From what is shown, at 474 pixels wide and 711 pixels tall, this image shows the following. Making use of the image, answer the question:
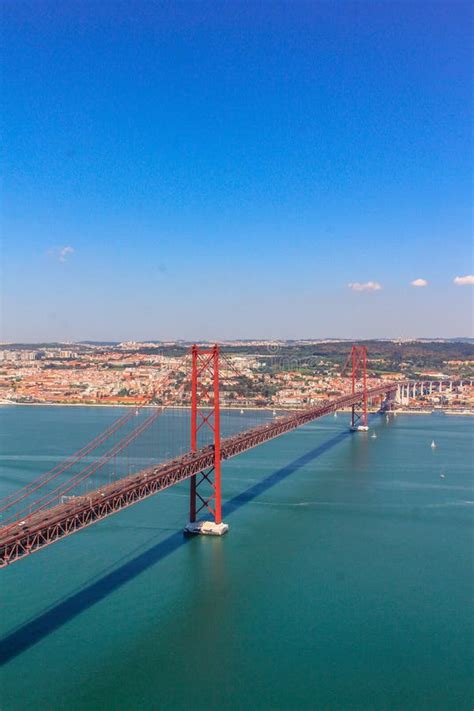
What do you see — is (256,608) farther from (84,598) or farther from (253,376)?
(253,376)

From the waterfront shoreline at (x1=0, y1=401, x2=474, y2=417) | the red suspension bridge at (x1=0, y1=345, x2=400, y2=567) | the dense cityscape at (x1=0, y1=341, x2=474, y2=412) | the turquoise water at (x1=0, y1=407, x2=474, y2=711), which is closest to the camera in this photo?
the turquoise water at (x1=0, y1=407, x2=474, y2=711)

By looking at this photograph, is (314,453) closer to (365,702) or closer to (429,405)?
(365,702)

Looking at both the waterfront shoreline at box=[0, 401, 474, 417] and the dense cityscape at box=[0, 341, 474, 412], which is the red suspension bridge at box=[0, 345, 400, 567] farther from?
the waterfront shoreline at box=[0, 401, 474, 417]

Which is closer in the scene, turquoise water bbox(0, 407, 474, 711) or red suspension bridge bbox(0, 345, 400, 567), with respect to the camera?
turquoise water bbox(0, 407, 474, 711)

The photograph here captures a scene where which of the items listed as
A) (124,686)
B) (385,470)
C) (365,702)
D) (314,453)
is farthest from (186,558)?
(314,453)

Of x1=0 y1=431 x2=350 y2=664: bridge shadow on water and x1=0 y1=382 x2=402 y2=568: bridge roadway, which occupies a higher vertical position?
x1=0 y1=382 x2=402 y2=568: bridge roadway

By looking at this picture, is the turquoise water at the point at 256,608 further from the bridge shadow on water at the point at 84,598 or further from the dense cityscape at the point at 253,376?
the dense cityscape at the point at 253,376

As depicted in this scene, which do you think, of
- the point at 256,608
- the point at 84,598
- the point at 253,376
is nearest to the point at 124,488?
the point at 84,598

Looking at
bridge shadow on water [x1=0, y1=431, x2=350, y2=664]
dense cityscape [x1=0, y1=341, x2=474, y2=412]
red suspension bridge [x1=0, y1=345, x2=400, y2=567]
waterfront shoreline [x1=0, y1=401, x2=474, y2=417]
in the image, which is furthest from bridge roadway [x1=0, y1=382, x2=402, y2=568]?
waterfront shoreline [x1=0, y1=401, x2=474, y2=417]

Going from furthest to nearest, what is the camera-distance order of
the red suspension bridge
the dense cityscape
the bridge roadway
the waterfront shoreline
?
the dense cityscape → the waterfront shoreline → the red suspension bridge → the bridge roadway
